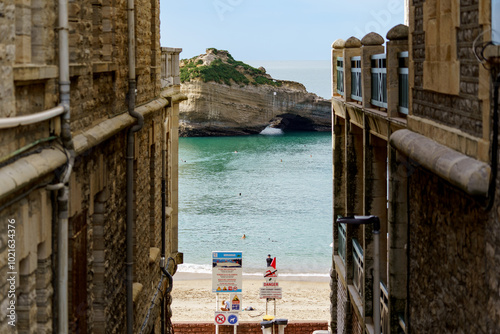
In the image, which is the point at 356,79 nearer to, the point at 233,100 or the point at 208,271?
the point at 208,271

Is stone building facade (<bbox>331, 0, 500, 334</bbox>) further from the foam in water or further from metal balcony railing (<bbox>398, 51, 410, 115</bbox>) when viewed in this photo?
the foam in water

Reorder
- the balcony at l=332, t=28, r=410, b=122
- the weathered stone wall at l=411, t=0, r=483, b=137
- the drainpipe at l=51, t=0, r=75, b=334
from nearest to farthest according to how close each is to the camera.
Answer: the weathered stone wall at l=411, t=0, r=483, b=137 < the drainpipe at l=51, t=0, r=75, b=334 < the balcony at l=332, t=28, r=410, b=122

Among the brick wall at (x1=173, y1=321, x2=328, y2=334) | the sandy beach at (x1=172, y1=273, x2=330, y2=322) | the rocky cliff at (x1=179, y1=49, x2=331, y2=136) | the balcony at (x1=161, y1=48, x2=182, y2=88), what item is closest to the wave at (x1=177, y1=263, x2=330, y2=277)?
the sandy beach at (x1=172, y1=273, x2=330, y2=322)

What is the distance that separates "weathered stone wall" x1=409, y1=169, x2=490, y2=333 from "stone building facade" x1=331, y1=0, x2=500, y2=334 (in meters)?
0.01

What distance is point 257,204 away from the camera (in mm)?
57812

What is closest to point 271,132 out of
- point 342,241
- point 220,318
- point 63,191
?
point 220,318

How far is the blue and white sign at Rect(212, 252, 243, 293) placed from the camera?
1987 centimetres

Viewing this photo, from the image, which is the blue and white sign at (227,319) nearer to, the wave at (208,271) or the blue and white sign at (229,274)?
the blue and white sign at (229,274)

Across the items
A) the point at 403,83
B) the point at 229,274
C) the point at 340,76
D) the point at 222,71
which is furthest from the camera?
the point at 222,71

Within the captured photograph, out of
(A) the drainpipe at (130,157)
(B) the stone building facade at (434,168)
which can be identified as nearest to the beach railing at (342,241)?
(B) the stone building facade at (434,168)

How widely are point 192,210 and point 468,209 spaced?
1960 inches

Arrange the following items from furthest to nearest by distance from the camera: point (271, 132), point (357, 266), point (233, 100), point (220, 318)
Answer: point (271, 132) → point (233, 100) → point (220, 318) → point (357, 266)

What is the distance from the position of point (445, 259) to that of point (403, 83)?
3180 mm

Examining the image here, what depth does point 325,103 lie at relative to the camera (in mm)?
97125
